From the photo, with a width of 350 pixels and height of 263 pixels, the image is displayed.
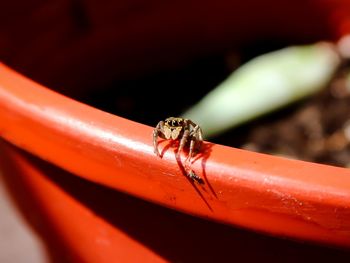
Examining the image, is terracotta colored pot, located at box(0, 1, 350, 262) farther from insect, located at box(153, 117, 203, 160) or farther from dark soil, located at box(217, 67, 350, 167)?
dark soil, located at box(217, 67, 350, 167)

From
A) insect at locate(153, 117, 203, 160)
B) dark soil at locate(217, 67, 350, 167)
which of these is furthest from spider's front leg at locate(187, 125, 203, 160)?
dark soil at locate(217, 67, 350, 167)

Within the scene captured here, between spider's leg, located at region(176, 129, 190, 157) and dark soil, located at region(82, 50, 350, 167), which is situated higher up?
dark soil, located at region(82, 50, 350, 167)

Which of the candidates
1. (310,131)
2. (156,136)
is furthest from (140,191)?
(310,131)

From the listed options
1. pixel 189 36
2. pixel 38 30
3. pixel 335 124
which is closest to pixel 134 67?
pixel 189 36

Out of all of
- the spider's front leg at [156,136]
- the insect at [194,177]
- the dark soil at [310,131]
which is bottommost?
the insect at [194,177]

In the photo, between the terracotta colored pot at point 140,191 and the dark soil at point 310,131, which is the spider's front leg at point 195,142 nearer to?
the terracotta colored pot at point 140,191

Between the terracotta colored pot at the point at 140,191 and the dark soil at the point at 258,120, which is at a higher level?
the dark soil at the point at 258,120

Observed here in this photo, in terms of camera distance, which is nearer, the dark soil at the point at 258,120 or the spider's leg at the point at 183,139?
the spider's leg at the point at 183,139

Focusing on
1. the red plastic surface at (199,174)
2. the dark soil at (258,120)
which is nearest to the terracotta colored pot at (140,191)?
the red plastic surface at (199,174)

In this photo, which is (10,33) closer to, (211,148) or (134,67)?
(134,67)
